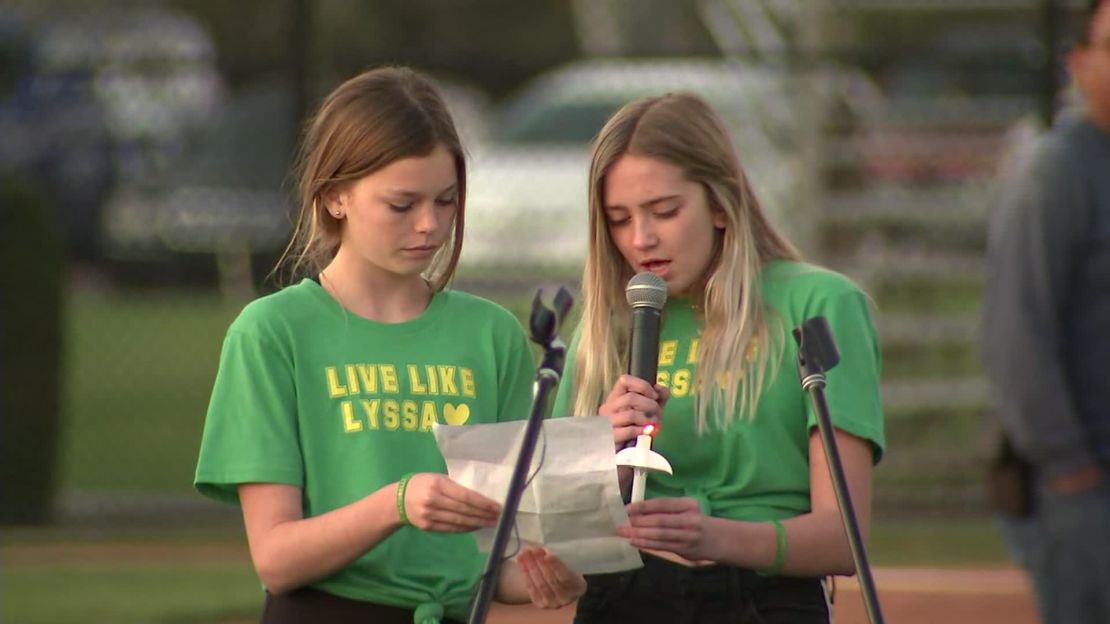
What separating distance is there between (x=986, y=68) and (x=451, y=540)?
Result: 24.9 feet

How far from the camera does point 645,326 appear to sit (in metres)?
3.29

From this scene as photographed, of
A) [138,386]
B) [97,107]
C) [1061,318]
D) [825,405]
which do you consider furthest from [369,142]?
[138,386]

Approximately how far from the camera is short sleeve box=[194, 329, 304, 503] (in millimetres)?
3342

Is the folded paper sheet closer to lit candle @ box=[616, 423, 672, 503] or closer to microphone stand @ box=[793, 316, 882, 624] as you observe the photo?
lit candle @ box=[616, 423, 672, 503]

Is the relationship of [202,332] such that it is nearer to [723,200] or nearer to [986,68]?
[986,68]

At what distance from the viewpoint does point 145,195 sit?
53.7ft

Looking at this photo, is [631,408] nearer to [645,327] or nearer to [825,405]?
[645,327]

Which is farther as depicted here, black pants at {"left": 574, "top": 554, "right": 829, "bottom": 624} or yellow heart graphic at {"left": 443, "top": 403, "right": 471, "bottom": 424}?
black pants at {"left": 574, "top": 554, "right": 829, "bottom": 624}

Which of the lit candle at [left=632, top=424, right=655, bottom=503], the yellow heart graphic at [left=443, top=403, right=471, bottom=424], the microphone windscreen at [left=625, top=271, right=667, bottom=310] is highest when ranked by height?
the microphone windscreen at [left=625, top=271, right=667, bottom=310]

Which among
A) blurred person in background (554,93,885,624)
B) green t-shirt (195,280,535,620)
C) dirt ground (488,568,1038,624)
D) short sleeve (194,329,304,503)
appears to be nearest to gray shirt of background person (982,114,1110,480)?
blurred person in background (554,93,885,624)

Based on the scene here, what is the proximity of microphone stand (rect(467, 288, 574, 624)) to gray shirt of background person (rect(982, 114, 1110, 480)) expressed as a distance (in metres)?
2.11

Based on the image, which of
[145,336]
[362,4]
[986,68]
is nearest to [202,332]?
[145,336]

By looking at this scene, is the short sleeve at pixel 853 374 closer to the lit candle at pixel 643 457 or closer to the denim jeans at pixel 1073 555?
the lit candle at pixel 643 457

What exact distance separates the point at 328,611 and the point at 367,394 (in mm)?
361
